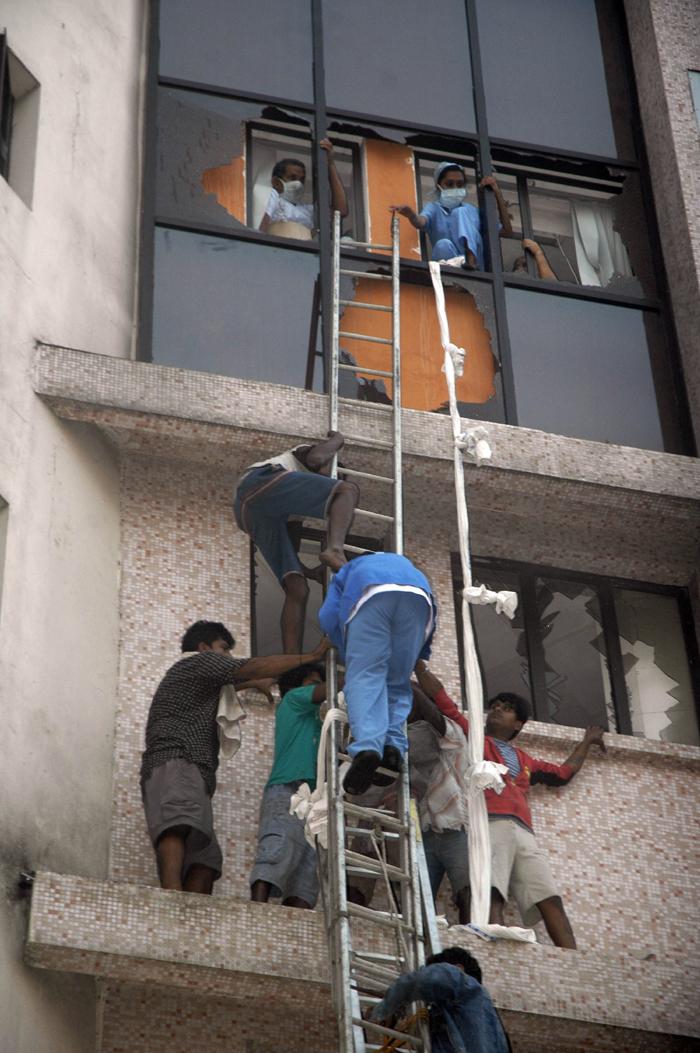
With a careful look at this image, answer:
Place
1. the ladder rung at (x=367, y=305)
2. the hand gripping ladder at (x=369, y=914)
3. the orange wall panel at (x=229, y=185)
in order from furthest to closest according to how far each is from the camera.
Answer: the orange wall panel at (x=229, y=185) → the ladder rung at (x=367, y=305) → the hand gripping ladder at (x=369, y=914)

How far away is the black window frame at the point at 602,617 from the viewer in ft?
35.0

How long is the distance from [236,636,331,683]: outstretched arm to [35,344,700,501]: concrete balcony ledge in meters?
2.05

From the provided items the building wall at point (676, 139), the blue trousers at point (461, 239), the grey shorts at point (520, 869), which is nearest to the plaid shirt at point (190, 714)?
the grey shorts at point (520, 869)

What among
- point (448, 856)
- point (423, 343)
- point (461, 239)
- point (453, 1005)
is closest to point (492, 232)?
point (461, 239)

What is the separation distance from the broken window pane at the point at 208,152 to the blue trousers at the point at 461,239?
131 centimetres

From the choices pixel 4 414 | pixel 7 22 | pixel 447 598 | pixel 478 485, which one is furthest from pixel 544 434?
pixel 7 22

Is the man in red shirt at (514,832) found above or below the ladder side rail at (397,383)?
below

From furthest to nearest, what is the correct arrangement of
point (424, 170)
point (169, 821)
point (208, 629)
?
1. point (424, 170)
2. point (208, 629)
3. point (169, 821)

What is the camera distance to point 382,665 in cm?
788

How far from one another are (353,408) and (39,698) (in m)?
3.13

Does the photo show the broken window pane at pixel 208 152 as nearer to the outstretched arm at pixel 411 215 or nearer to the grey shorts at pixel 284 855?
the outstretched arm at pixel 411 215

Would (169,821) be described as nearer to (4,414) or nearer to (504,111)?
(4,414)

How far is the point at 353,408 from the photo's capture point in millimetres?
10531

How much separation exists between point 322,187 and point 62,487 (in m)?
3.37
